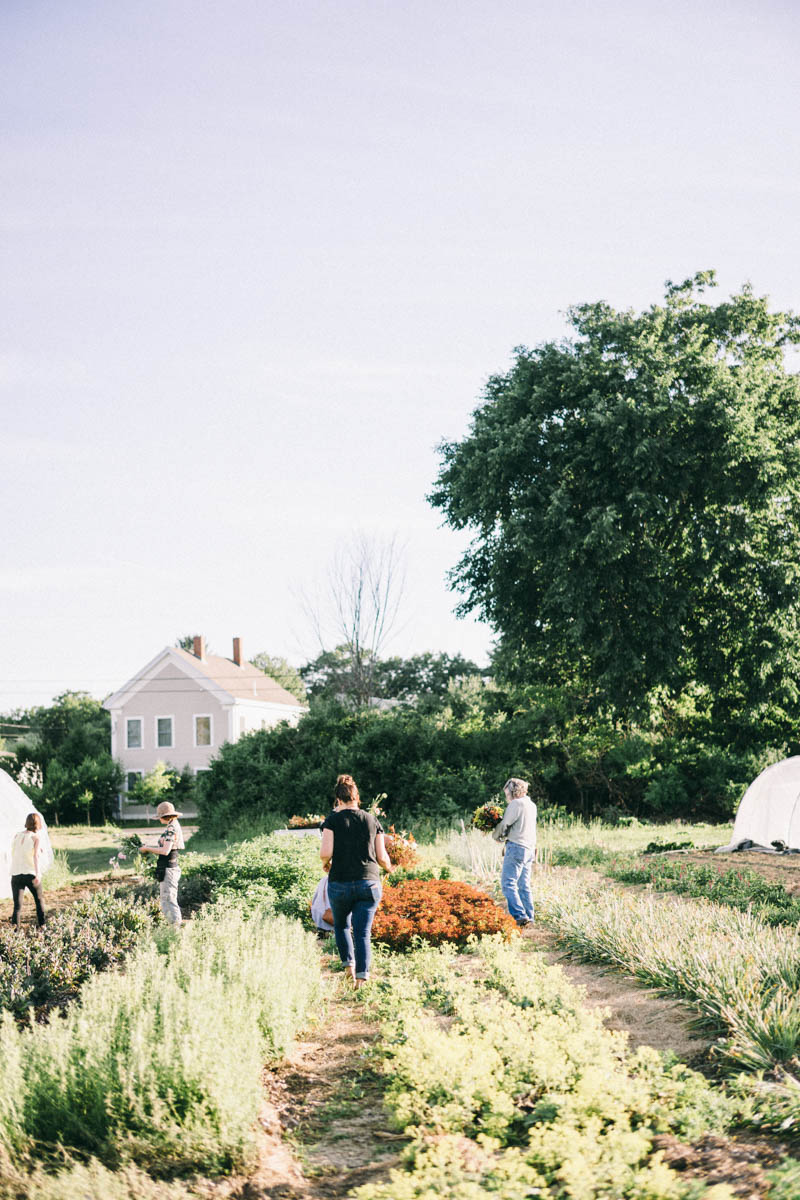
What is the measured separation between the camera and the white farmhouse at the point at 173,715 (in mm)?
43469

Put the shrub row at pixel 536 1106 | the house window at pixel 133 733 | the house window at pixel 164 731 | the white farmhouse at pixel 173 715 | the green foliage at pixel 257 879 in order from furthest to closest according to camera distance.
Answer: the house window at pixel 133 733 < the house window at pixel 164 731 < the white farmhouse at pixel 173 715 < the green foliage at pixel 257 879 < the shrub row at pixel 536 1106

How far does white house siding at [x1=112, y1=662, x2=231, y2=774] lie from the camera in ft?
143

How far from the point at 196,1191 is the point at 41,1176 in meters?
A: 0.65

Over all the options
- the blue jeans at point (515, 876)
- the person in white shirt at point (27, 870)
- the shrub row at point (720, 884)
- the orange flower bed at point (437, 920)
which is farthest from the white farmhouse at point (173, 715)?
the blue jeans at point (515, 876)

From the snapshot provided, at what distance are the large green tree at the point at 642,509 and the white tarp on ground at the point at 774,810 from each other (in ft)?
15.4

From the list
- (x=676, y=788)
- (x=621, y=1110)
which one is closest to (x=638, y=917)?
(x=621, y=1110)

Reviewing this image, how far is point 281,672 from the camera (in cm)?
7012

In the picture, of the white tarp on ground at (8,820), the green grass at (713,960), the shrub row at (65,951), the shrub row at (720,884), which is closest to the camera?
the green grass at (713,960)

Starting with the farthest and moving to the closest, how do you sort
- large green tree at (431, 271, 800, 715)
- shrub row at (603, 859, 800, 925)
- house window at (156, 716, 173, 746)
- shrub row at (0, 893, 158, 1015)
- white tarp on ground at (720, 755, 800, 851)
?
house window at (156, 716, 173, 746), large green tree at (431, 271, 800, 715), white tarp on ground at (720, 755, 800, 851), shrub row at (603, 859, 800, 925), shrub row at (0, 893, 158, 1015)

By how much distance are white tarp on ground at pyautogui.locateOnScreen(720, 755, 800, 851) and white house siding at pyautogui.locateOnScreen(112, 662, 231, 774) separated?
2795 centimetres

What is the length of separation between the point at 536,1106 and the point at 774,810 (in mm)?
15686

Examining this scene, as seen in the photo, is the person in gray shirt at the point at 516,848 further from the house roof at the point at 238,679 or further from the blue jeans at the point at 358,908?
the house roof at the point at 238,679

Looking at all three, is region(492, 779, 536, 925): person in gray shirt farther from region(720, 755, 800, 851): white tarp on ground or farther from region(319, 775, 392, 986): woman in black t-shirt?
region(720, 755, 800, 851): white tarp on ground

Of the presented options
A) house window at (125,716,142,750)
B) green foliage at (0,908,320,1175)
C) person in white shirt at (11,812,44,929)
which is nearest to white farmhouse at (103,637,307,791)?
house window at (125,716,142,750)
